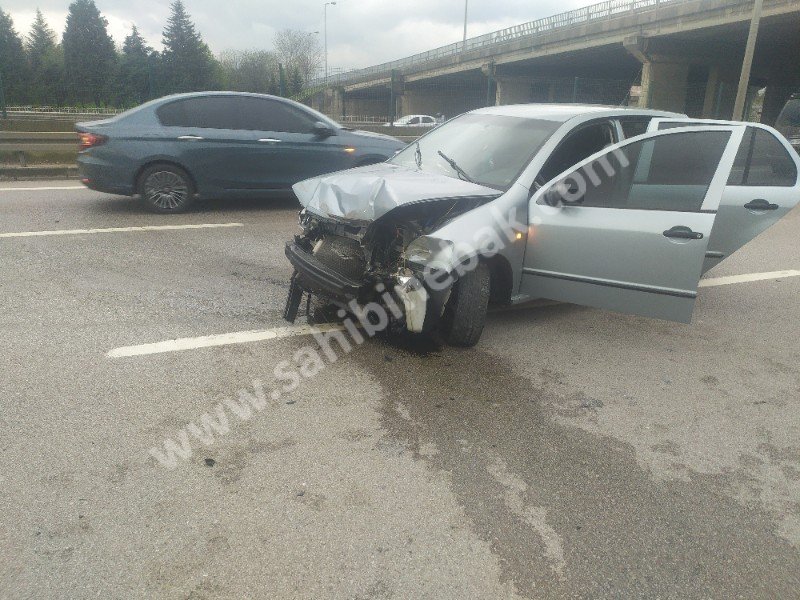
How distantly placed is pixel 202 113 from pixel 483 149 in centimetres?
495

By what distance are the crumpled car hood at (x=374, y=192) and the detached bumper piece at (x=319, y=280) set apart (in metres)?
0.33

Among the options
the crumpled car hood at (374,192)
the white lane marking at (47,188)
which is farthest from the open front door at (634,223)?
the white lane marking at (47,188)

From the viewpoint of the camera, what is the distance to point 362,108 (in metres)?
48.8

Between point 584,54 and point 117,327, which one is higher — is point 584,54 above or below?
above

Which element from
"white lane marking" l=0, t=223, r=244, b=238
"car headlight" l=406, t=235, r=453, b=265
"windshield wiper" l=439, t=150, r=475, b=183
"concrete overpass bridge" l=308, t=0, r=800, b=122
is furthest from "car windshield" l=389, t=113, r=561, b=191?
"concrete overpass bridge" l=308, t=0, r=800, b=122

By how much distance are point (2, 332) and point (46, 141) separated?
9.56m

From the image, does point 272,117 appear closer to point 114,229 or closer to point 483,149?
point 114,229

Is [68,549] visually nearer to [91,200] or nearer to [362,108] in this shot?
[91,200]

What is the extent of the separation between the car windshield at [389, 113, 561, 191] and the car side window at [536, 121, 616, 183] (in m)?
0.14

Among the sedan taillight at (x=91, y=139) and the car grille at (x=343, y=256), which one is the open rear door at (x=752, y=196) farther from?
the sedan taillight at (x=91, y=139)

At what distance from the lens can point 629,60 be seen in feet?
116

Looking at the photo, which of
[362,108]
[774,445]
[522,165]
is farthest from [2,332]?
[362,108]

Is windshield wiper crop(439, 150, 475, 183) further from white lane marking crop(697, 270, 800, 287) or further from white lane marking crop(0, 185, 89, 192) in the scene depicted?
white lane marking crop(0, 185, 89, 192)

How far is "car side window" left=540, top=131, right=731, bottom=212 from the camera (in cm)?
392
